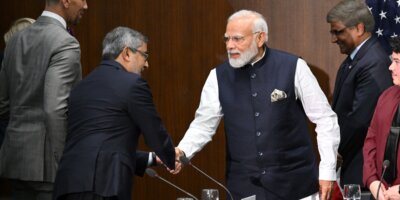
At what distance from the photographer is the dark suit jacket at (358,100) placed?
502 cm

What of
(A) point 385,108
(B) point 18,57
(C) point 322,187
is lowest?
(C) point 322,187

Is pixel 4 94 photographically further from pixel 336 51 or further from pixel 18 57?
pixel 336 51

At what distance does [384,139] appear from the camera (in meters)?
4.49

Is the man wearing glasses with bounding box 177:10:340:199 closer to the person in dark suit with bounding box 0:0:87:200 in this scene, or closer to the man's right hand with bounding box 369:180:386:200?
the man's right hand with bounding box 369:180:386:200

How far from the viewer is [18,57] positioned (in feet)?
14.7

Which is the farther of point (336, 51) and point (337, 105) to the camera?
point (336, 51)

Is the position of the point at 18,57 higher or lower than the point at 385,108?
higher

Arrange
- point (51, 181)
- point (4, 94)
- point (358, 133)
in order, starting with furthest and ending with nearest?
point (358, 133)
point (4, 94)
point (51, 181)

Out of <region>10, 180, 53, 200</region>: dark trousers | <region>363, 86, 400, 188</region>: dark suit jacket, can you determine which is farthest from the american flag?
<region>10, 180, 53, 200</region>: dark trousers

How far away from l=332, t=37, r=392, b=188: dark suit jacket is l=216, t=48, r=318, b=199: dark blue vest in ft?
2.09

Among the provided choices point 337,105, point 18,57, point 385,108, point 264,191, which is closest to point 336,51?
point 337,105

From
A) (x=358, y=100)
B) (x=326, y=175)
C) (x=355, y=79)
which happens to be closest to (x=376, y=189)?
(x=326, y=175)

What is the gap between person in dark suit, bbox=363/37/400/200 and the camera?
14.6 feet

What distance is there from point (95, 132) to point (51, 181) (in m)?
0.55
